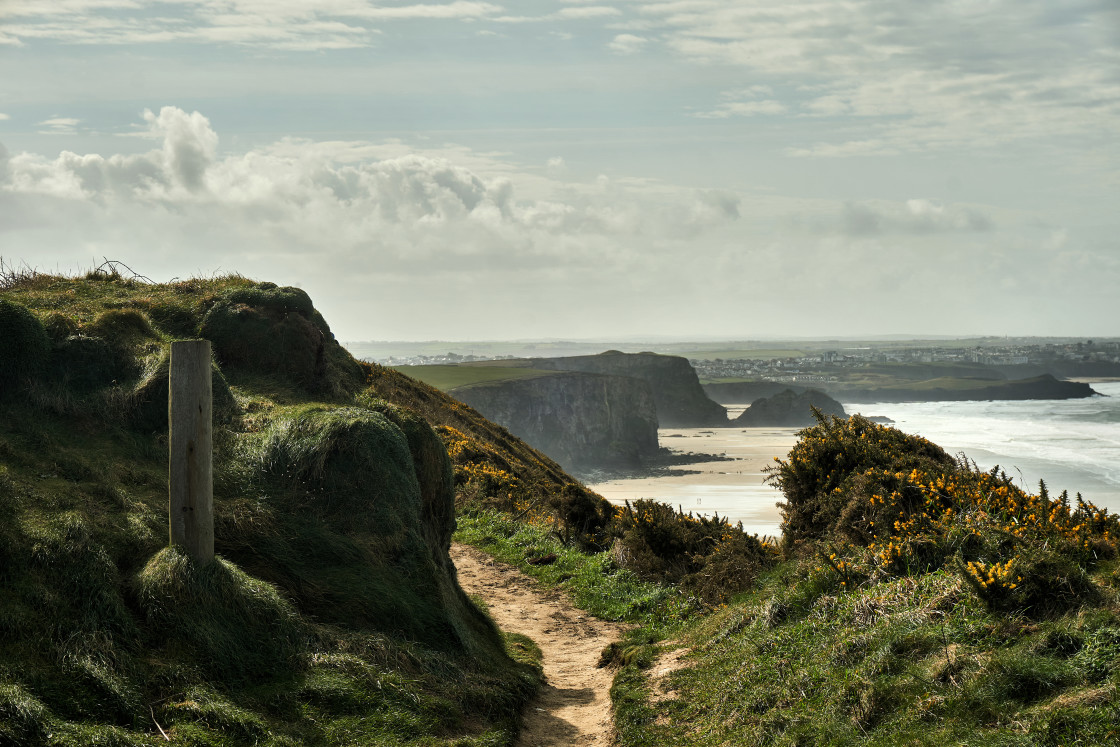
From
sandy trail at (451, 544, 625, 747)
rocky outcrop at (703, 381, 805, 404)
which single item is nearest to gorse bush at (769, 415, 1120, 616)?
sandy trail at (451, 544, 625, 747)

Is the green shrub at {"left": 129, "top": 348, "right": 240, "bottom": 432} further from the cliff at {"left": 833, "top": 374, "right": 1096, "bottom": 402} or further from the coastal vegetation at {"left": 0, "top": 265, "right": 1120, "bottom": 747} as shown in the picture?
the cliff at {"left": 833, "top": 374, "right": 1096, "bottom": 402}

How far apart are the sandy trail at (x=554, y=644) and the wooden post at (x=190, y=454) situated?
3461mm

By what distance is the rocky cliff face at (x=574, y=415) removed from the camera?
72062mm

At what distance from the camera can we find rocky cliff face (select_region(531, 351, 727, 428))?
102938mm

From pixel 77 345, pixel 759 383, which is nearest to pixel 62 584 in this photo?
pixel 77 345

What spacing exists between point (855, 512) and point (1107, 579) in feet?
14.1

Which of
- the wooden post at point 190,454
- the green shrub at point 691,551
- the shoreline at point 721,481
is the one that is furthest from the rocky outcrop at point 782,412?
the wooden post at point 190,454

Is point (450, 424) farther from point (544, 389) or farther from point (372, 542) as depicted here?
point (544, 389)

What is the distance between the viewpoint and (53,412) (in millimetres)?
8453

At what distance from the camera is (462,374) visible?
275ft

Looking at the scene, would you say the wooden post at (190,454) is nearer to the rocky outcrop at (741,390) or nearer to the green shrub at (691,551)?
the green shrub at (691,551)

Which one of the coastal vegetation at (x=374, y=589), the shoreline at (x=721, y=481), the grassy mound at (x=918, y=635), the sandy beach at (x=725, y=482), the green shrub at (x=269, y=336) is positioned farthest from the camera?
the sandy beach at (x=725, y=482)

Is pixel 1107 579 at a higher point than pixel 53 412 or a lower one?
lower

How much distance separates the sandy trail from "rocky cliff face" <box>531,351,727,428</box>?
86.6 metres
